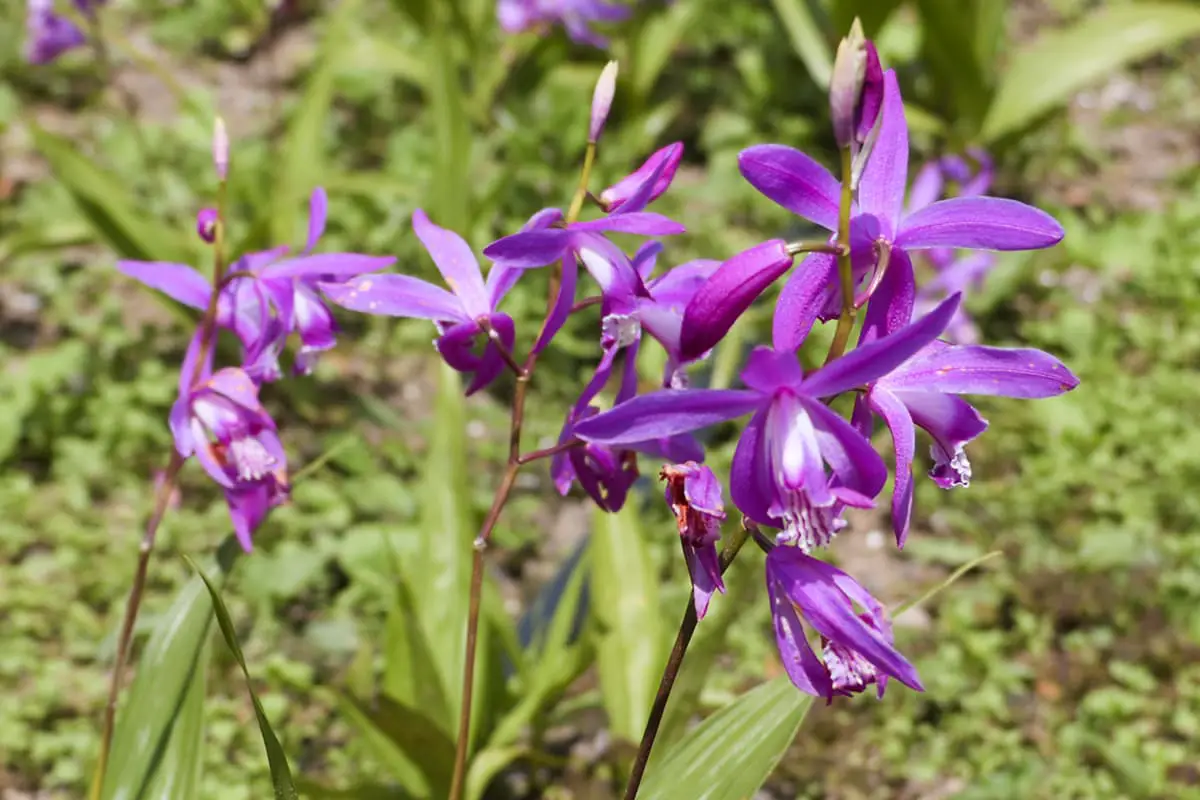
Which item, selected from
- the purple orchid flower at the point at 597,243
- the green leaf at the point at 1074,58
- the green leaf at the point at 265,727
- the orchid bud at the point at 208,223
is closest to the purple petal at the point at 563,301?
the purple orchid flower at the point at 597,243

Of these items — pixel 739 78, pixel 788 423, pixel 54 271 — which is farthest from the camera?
pixel 739 78

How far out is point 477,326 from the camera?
1.33m

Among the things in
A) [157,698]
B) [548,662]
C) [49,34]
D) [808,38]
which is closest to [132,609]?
[157,698]

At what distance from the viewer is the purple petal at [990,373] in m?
1.07

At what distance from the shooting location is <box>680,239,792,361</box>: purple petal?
1010mm

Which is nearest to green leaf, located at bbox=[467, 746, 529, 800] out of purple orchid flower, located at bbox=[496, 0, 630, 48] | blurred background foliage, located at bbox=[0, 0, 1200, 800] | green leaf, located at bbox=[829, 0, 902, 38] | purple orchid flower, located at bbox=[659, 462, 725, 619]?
blurred background foliage, located at bbox=[0, 0, 1200, 800]

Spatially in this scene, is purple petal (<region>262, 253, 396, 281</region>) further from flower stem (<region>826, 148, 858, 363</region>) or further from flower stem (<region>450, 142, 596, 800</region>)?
flower stem (<region>826, 148, 858, 363</region>)

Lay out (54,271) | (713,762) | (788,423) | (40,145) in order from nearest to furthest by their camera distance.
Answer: (788,423), (713,762), (40,145), (54,271)

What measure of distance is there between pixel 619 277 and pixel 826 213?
22 cm

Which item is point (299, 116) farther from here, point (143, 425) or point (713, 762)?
point (713, 762)

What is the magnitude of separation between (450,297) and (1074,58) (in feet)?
11.1

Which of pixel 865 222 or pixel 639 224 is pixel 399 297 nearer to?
pixel 639 224

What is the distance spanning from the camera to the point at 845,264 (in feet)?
3.39

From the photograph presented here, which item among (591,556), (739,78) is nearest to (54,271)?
(591,556)
